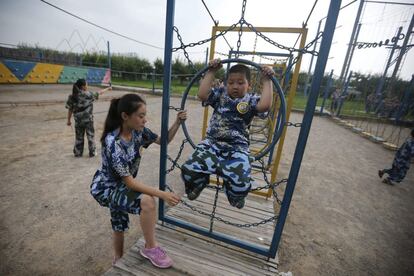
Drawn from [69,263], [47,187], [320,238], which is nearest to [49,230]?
[69,263]

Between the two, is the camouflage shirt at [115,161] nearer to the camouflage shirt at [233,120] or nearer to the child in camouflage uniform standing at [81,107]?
the camouflage shirt at [233,120]

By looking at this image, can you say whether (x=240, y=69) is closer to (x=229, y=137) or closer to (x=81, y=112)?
(x=229, y=137)

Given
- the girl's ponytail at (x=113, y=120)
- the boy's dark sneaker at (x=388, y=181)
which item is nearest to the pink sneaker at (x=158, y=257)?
the girl's ponytail at (x=113, y=120)

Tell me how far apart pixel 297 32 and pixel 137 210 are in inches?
101

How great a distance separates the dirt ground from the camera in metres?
2.04

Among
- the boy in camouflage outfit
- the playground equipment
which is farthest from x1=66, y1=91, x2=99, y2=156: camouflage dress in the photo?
the boy in camouflage outfit

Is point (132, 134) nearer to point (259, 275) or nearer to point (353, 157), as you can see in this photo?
point (259, 275)

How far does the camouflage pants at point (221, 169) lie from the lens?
5.02ft

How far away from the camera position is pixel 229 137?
1.73 metres

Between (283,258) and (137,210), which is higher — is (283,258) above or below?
below

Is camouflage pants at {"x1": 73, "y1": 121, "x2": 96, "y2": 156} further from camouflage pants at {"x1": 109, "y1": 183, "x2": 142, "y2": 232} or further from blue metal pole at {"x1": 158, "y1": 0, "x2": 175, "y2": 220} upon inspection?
camouflage pants at {"x1": 109, "y1": 183, "x2": 142, "y2": 232}

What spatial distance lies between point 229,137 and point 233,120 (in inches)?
5.7

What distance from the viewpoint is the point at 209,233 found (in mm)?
2004

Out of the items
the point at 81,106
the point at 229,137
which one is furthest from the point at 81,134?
the point at 229,137
